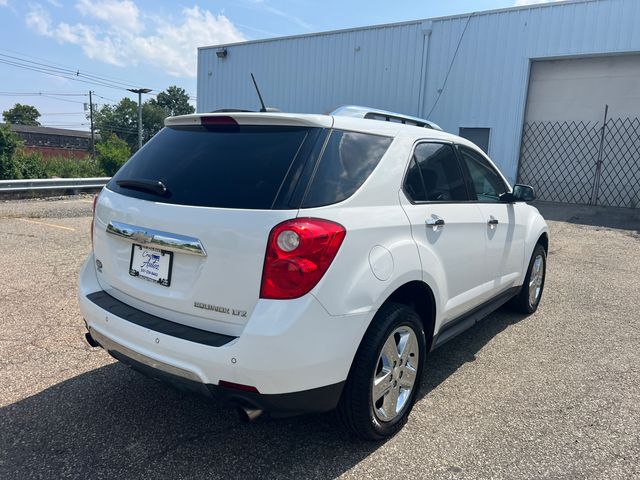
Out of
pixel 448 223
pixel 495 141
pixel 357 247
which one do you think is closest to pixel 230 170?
pixel 357 247

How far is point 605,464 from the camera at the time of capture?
2715 mm

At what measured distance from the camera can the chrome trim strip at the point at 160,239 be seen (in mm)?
2447

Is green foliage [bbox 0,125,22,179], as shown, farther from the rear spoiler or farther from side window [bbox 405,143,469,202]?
side window [bbox 405,143,469,202]

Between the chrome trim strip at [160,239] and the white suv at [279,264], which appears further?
the chrome trim strip at [160,239]

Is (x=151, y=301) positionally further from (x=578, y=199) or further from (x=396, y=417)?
(x=578, y=199)

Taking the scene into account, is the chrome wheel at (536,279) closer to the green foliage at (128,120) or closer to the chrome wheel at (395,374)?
the chrome wheel at (395,374)

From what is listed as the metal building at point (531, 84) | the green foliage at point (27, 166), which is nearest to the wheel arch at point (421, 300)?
the metal building at point (531, 84)

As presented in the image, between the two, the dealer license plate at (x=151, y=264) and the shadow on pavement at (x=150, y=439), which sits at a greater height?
the dealer license plate at (x=151, y=264)

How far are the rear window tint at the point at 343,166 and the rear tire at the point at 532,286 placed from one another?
2807mm

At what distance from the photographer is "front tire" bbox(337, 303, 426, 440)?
2.58 meters

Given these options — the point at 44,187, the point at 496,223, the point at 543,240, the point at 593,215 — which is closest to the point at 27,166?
the point at 44,187

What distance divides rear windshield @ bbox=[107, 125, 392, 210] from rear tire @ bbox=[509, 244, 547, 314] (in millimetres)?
2826

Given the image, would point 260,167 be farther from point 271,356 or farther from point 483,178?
point 483,178

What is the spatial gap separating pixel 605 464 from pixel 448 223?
1.61m
